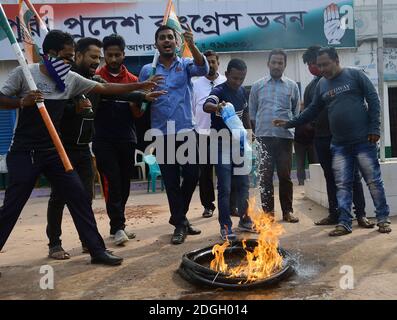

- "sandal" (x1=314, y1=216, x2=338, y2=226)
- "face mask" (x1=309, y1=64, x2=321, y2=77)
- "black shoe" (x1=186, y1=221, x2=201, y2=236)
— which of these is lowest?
"sandal" (x1=314, y1=216, x2=338, y2=226)

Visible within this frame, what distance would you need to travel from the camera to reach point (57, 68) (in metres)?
3.98

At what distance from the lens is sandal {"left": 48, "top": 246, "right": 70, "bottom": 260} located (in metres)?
4.57

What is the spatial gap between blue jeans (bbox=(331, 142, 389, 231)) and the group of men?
11 mm

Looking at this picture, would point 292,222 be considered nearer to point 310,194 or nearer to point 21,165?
point 310,194

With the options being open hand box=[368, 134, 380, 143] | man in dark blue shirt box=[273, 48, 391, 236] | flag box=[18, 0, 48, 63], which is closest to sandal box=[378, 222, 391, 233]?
man in dark blue shirt box=[273, 48, 391, 236]

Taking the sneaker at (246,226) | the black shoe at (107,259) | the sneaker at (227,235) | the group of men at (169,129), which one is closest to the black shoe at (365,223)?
the group of men at (169,129)

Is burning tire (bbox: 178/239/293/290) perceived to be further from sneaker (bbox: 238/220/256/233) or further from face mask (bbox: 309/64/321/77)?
face mask (bbox: 309/64/321/77)

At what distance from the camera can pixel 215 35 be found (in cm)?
1279

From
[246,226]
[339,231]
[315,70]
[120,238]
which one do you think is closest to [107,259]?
[120,238]

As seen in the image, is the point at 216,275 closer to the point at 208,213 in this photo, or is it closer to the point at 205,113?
the point at 208,213

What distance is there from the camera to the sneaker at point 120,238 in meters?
4.99

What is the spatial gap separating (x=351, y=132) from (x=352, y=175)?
0.48 metres

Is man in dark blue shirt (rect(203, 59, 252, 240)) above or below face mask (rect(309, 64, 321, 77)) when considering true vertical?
below

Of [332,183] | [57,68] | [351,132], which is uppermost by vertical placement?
[57,68]
